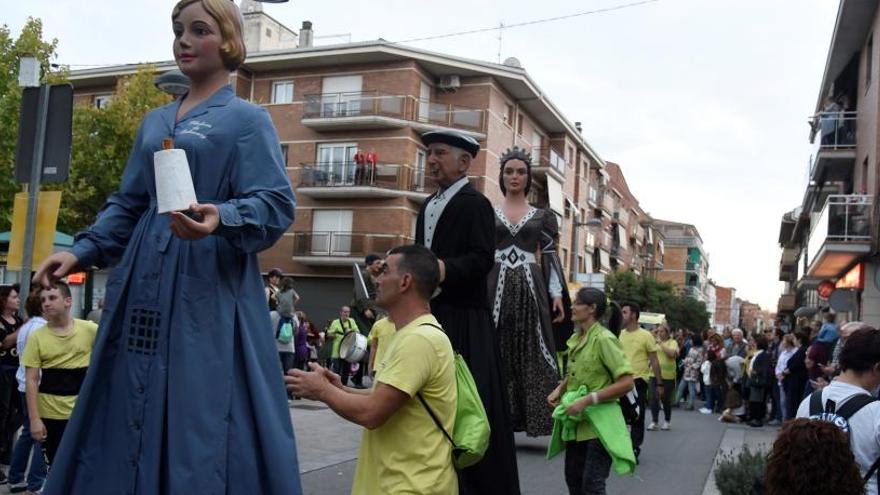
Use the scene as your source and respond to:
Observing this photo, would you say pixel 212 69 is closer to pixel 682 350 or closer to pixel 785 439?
pixel 785 439

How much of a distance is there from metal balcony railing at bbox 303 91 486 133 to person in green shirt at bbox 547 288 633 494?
3518cm

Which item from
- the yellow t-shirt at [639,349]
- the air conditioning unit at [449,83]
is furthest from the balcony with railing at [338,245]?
the yellow t-shirt at [639,349]

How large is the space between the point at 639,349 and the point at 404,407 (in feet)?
34.2

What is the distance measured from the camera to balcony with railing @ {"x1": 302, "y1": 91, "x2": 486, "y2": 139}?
41562 millimetres

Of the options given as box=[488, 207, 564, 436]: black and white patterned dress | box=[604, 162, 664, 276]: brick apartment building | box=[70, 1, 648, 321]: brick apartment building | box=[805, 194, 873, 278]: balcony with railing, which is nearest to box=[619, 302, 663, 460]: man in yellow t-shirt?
box=[488, 207, 564, 436]: black and white patterned dress

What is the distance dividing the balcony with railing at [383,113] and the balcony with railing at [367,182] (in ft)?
6.13

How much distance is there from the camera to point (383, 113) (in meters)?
41.8

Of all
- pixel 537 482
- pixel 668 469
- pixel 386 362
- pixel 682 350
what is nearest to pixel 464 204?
pixel 386 362

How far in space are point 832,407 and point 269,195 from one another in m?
3.24

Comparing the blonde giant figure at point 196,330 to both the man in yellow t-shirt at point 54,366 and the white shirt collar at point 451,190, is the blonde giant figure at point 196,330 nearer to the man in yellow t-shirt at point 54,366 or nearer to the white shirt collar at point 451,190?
the white shirt collar at point 451,190

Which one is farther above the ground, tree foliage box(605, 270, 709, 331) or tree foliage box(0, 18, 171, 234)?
tree foliage box(0, 18, 171, 234)

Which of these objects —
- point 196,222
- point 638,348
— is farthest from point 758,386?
point 196,222

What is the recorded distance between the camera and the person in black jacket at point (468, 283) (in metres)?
4.41

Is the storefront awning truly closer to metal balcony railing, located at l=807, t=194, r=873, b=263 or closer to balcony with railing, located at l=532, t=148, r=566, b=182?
balcony with railing, located at l=532, t=148, r=566, b=182
